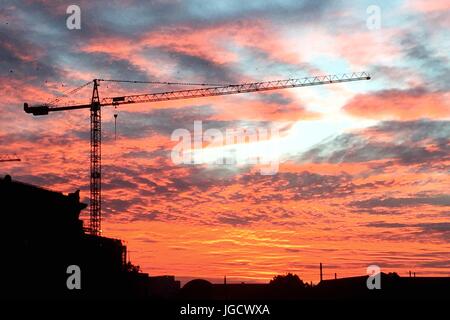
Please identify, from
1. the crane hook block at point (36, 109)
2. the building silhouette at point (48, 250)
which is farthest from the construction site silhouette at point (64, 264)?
the crane hook block at point (36, 109)

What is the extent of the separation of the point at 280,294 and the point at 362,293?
2193 cm

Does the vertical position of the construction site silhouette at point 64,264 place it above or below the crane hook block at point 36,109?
below

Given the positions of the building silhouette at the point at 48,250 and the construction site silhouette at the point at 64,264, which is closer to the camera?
the construction site silhouette at the point at 64,264

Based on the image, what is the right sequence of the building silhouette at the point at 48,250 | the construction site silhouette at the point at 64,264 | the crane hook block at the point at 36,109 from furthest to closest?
the crane hook block at the point at 36,109 → the building silhouette at the point at 48,250 → the construction site silhouette at the point at 64,264

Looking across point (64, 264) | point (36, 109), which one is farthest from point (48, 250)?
point (36, 109)

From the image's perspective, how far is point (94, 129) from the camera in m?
138

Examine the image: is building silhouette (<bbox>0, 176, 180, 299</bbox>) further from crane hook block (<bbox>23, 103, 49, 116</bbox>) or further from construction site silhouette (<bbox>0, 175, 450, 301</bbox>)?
crane hook block (<bbox>23, 103, 49, 116</bbox>)

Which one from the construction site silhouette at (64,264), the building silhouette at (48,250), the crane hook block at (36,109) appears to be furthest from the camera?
the crane hook block at (36,109)

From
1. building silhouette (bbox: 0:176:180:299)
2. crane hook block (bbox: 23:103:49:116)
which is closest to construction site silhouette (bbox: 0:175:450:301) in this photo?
building silhouette (bbox: 0:176:180:299)

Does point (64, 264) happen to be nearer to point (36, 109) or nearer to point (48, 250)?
point (48, 250)

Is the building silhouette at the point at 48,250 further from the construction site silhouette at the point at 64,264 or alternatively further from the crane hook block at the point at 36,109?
the crane hook block at the point at 36,109
